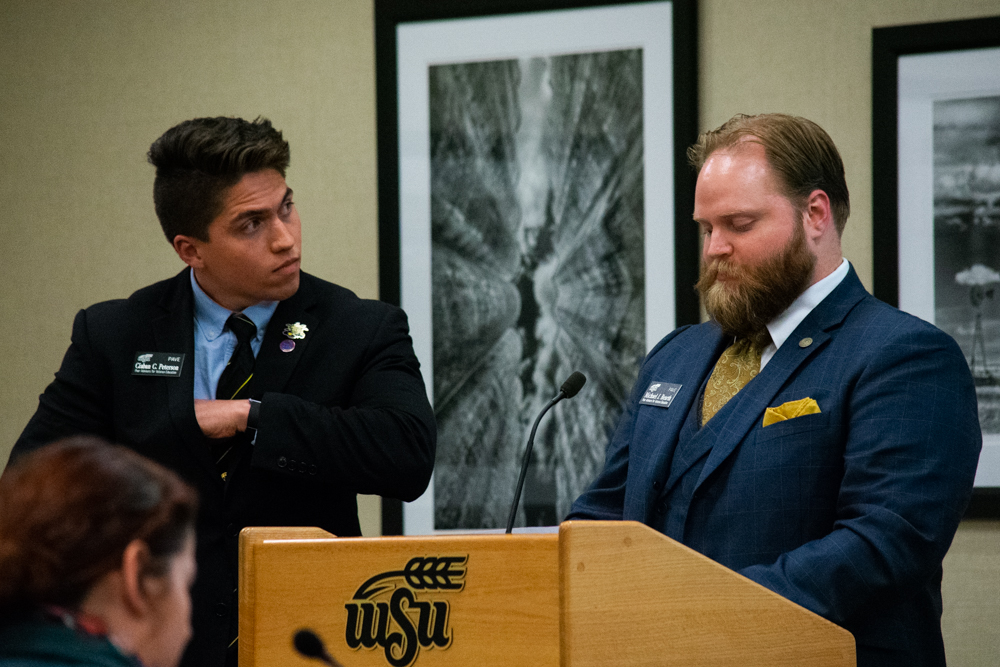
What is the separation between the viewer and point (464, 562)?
1358 mm

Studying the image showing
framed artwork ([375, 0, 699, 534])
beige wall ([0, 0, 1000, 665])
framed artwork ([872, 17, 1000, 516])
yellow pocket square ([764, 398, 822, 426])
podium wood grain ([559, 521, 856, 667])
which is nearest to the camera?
podium wood grain ([559, 521, 856, 667])

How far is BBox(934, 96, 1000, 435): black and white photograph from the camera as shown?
2816 mm

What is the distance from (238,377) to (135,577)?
131 cm

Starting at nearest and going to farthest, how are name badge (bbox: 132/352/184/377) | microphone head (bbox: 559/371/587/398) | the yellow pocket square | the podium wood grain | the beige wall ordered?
the podium wood grain → the yellow pocket square → microphone head (bbox: 559/371/587/398) → name badge (bbox: 132/352/184/377) → the beige wall

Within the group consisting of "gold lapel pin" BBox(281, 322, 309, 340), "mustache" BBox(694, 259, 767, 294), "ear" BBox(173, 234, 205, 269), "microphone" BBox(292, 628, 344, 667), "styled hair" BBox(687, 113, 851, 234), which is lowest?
"microphone" BBox(292, 628, 344, 667)

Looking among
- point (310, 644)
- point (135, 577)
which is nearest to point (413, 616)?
point (310, 644)

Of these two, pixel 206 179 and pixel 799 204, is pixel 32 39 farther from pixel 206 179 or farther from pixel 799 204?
pixel 799 204

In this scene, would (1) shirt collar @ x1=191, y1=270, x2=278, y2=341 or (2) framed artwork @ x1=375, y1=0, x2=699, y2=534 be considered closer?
(1) shirt collar @ x1=191, y1=270, x2=278, y2=341

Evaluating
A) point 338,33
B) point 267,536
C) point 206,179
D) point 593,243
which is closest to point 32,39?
point 338,33

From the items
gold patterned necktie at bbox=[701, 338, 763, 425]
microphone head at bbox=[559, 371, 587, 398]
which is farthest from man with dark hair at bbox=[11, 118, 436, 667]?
gold patterned necktie at bbox=[701, 338, 763, 425]

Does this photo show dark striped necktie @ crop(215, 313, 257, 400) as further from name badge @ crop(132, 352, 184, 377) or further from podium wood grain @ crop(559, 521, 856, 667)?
podium wood grain @ crop(559, 521, 856, 667)

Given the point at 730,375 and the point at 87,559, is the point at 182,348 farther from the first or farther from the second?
the point at 87,559

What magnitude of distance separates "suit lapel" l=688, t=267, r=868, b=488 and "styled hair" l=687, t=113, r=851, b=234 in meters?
0.19

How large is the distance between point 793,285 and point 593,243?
1.22 meters
